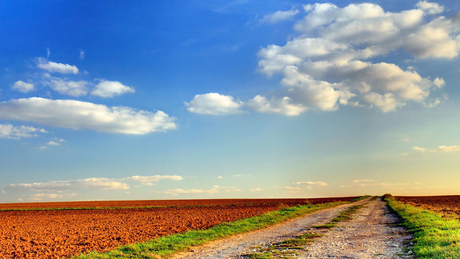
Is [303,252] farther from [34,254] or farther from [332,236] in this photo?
[34,254]

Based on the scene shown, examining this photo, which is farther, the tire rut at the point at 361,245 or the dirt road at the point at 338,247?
the dirt road at the point at 338,247

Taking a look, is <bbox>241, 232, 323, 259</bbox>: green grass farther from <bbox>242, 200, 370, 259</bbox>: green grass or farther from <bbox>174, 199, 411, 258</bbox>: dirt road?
<bbox>174, 199, 411, 258</bbox>: dirt road

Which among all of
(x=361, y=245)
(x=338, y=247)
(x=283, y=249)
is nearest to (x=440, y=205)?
(x=361, y=245)

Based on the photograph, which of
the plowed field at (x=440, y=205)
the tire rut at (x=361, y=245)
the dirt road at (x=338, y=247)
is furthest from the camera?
the plowed field at (x=440, y=205)

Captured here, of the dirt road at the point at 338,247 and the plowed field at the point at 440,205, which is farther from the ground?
the dirt road at the point at 338,247

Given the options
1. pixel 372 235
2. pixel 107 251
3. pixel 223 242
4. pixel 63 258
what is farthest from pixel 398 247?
pixel 63 258

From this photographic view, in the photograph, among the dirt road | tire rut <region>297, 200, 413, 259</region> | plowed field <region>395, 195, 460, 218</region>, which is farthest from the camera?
plowed field <region>395, 195, 460, 218</region>

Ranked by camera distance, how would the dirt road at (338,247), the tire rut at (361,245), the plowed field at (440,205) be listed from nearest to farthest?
the tire rut at (361,245) → the dirt road at (338,247) → the plowed field at (440,205)

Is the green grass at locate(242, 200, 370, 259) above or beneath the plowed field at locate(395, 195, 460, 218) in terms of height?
above

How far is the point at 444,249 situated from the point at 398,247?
6.29 ft

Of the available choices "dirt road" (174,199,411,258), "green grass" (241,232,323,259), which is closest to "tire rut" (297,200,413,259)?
"dirt road" (174,199,411,258)

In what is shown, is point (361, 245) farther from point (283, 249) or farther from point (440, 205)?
point (440, 205)

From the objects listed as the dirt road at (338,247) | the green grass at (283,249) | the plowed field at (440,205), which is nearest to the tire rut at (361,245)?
the dirt road at (338,247)

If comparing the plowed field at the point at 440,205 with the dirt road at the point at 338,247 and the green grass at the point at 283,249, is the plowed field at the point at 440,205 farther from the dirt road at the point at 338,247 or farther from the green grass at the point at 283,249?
the green grass at the point at 283,249
